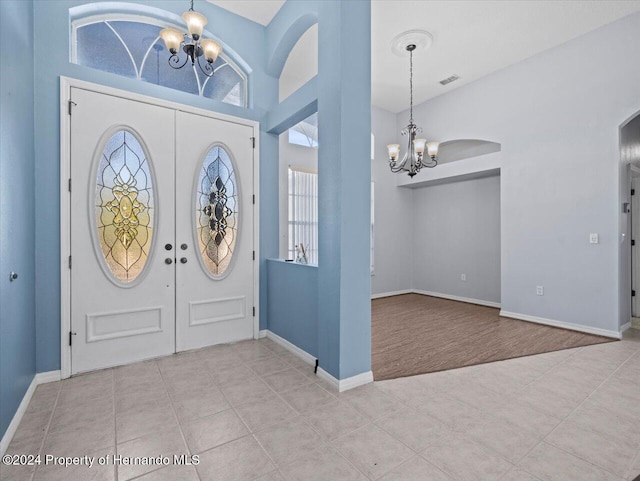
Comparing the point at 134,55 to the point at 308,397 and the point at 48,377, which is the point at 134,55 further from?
the point at 308,397

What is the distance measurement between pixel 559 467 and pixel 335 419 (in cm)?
121

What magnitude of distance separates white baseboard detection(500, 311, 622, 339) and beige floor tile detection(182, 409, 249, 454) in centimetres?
424

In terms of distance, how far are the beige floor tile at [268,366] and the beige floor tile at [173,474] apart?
3.53 feet

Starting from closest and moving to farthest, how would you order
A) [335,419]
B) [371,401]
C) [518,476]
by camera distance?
[518,476]
[335,419]
[371,401]

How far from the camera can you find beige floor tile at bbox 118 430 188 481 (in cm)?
156

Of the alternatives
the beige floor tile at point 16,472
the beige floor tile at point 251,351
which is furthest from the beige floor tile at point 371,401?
the beige floor tile at point 16,472

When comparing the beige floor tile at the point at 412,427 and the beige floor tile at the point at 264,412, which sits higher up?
the beige floor tile at the point at 412,427

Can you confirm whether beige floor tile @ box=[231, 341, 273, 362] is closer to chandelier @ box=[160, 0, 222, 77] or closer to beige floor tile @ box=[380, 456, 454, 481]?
beige floor tile @ box=[380, 456, 454, 481]

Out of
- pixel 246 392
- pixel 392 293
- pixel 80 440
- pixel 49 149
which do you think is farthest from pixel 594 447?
pixel 392 293

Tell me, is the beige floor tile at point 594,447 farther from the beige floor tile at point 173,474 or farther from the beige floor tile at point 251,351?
the beige floor tile at point 251,351

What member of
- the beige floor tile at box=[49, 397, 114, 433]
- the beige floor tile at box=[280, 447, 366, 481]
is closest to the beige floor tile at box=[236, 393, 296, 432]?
the beige floor tile at box=[280, 447, 366, 481]

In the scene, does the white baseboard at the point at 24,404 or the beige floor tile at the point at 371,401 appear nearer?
the white baseboard at the point at 24,404

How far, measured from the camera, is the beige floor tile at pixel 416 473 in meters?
1.48

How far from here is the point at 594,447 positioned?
170 cm
